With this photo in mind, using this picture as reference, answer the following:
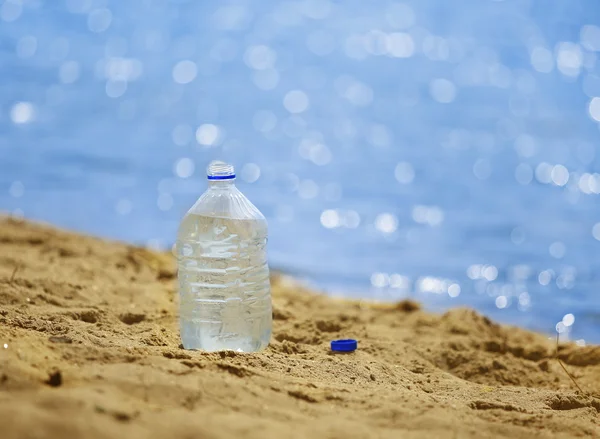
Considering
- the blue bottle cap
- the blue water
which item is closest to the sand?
the blue bottle cap

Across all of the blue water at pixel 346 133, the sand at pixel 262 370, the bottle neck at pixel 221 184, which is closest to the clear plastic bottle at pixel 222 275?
the bottle neck at pixel 221 184

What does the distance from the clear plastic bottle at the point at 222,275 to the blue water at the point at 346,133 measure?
3.36 meters

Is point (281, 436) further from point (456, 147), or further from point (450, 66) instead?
point (450, 66)

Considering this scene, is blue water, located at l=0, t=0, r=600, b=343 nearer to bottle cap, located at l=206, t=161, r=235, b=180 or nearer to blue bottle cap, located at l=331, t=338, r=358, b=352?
blue bottle cap, located at l=331, t=338, r=358, b=352

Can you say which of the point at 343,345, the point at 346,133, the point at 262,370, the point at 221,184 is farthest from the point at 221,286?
the point at 346,133

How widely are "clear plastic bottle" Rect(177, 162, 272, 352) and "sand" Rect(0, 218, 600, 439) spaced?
0.15 meters

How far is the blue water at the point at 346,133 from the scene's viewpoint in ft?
28.4

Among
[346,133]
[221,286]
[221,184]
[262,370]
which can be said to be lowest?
[262,370]

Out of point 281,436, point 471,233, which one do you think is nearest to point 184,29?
point 471,233

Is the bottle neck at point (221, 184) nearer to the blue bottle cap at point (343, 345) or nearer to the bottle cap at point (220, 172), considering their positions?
the bottle cap at point (220, 172)

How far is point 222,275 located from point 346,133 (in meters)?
8.54

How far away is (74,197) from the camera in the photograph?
10.1 metres

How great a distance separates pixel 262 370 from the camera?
3.51 meters

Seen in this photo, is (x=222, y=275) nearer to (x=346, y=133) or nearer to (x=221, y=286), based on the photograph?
(x=221, y=286)
